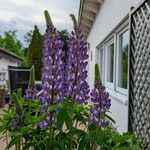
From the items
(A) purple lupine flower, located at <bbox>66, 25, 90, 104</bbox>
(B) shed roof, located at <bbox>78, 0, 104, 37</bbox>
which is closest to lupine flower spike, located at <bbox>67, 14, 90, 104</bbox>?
(A) purple lupine flower, located at <bbox>66, 25, 90, 104</bbox>

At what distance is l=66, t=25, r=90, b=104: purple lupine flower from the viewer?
287cm

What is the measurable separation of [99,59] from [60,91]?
13.6m

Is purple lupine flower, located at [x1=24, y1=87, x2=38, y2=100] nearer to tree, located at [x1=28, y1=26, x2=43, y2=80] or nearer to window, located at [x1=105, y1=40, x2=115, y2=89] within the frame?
window, located at [x1=105, y1=40, x2=115, y2=89]

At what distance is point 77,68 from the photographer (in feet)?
9.43

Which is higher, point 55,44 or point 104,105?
point 55,44

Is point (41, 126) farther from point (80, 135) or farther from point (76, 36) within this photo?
point (76, 36)

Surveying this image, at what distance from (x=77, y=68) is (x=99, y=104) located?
262 mm

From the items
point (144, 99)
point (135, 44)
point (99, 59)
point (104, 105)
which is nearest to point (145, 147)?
point (144, 99)

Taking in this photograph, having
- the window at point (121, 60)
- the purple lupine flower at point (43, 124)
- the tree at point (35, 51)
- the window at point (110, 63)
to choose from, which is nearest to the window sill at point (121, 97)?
the window at point (121, 60)

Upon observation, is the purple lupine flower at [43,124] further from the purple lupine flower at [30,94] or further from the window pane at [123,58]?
the window pane at [123,58]

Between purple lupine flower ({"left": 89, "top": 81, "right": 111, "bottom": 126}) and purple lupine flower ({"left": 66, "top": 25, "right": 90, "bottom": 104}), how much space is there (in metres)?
0.11

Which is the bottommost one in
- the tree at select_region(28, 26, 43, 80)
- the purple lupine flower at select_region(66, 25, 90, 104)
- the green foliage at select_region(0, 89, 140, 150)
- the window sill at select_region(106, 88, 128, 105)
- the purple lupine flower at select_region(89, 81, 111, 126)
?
the window sill at select_region(106, 88, 128, 105)

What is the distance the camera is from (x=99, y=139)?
2.83 metres

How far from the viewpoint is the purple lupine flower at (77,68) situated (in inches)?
113
